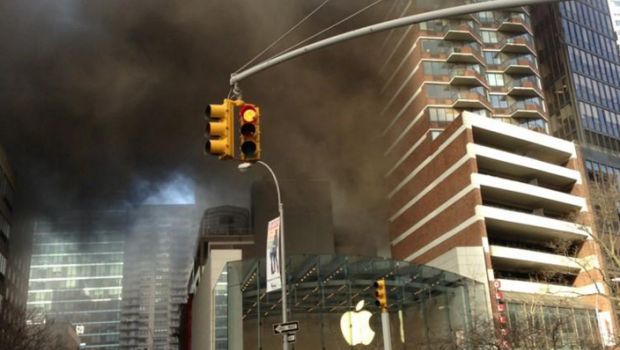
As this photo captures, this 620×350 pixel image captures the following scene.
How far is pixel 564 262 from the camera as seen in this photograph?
160 ft

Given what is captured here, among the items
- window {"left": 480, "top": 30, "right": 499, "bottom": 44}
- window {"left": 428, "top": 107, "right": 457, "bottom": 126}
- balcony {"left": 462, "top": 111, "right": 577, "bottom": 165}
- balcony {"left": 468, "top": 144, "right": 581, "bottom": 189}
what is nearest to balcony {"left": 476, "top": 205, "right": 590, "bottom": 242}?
balcony {"left": 468, "top": 144, "right": 581, "bottom": 189}

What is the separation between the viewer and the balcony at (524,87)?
64500mm

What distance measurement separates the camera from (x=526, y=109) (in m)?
64.1

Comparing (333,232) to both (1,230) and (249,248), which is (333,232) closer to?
(249,248)

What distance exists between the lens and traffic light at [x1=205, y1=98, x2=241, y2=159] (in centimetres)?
752

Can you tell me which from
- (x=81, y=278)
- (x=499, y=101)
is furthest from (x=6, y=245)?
(x=81, y=278)

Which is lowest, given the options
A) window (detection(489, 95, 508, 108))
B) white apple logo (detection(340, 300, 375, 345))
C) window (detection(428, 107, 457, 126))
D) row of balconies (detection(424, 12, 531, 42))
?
white apple logo (detection(340, 300, 375, 345))

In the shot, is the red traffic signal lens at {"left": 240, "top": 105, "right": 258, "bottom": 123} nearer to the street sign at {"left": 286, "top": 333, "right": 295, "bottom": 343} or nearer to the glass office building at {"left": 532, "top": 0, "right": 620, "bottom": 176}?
the street sign at {"left": 286, "top": 333, "right": 295, "bottom": 343}

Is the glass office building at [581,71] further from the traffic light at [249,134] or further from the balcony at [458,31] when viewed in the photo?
the traffic light at [249,134]

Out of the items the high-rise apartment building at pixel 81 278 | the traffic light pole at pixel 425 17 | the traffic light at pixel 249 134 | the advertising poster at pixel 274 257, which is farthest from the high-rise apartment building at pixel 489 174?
the high-rise apartment building at pixel 81 278

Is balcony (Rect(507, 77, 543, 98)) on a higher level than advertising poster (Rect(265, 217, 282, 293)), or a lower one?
higher

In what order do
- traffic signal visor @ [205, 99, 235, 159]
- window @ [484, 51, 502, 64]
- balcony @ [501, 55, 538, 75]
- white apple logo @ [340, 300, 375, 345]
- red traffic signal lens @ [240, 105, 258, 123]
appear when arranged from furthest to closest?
window @ [484, 51, 502, 64]
balcony @ [501, 55, 538, 75]
white apple logo @ [340, 300, 375, 345]
red traffic signal lens @ [240, 105, 258, 123]
traffic signal visor @ [205, 99, 235, 159]

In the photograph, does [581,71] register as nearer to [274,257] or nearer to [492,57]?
[492,57]

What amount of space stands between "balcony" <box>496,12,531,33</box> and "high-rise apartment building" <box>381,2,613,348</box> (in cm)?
15
